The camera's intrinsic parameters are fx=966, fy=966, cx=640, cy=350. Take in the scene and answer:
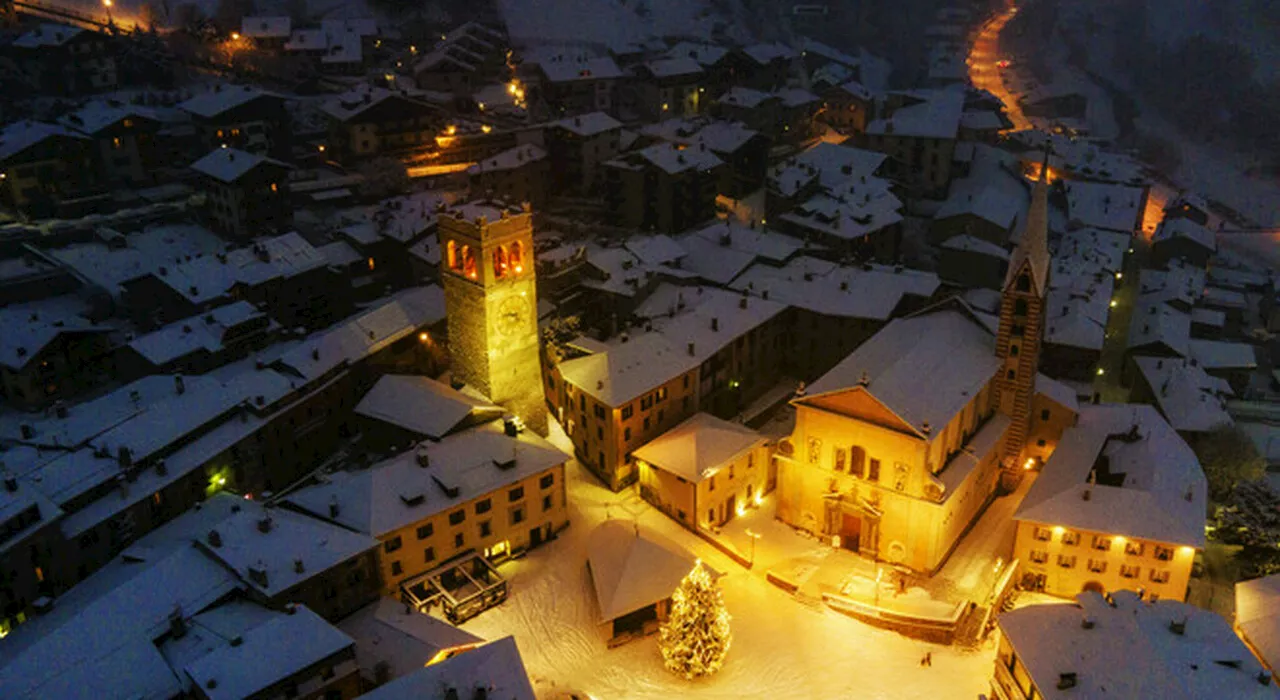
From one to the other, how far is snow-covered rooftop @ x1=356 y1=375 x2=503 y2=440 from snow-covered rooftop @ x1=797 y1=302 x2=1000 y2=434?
21.5 meters

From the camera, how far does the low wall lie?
169 feet

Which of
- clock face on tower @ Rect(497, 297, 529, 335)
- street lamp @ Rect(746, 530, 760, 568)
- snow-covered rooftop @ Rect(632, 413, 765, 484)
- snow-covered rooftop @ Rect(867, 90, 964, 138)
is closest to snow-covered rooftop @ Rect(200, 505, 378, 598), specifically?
clock face on tower @ Rect(497, 297, 529, 335)

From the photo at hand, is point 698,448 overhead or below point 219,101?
below

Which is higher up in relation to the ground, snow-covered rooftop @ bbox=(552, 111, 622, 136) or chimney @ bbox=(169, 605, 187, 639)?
snow-covered rooftop @ bbox=(552, 111, 622, 136)

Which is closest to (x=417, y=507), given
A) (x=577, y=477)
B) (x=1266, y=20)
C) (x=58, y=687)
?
(x=577, y=477)

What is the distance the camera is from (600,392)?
63281mm

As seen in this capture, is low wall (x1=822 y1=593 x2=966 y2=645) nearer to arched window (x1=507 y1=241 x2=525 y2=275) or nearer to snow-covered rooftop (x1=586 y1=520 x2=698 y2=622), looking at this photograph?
snow-covered rooftop (x1=586 y1=520 x2=698 y2=622)

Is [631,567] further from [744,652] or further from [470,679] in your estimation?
[470,679]

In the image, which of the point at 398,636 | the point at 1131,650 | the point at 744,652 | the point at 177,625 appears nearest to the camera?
the point at 1131,650

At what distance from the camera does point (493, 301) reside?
62688mm

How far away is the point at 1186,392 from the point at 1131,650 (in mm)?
44146

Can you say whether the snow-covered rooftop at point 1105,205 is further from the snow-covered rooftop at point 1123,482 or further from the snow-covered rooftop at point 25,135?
the snow-covered rooftop at point 25,135

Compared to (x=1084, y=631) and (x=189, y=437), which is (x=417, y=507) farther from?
(x=1084, y=631)

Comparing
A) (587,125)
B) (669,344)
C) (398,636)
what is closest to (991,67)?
(587,125)
